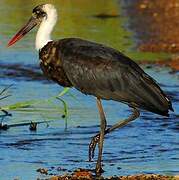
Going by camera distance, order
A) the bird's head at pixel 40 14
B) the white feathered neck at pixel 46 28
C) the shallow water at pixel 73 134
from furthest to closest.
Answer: the bird's head at pixel 40 14 → the white feathered neck at pixel 46 28 → the shallow water at pixel 73 134

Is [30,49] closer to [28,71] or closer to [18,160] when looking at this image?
[28,71]

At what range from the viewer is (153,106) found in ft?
28.4

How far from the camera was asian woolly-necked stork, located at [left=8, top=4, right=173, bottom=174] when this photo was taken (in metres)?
8.70

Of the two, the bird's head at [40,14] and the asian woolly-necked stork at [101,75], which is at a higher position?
the bird's head at [40,14]

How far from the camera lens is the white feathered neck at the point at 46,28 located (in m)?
9.15

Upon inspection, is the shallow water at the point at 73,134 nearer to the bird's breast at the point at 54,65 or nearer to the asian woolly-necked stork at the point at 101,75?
the asian woolly-necked stork at the point at 101,75

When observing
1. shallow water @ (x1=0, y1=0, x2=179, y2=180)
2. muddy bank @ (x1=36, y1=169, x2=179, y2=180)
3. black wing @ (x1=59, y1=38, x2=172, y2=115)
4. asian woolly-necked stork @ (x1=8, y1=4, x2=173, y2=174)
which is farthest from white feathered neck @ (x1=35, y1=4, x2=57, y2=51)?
muddy bank @ (x1=36, y1=169, x2=179, y2=180)

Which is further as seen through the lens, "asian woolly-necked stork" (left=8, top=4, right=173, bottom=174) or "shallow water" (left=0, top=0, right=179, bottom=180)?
"shallow water" (left=0, top=0, right=179, bottom=180)

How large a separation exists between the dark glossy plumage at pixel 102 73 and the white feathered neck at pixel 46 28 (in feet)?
0.70

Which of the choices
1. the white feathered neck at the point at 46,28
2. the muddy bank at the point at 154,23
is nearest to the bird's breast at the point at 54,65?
the white feathered neck at the point at 46,28

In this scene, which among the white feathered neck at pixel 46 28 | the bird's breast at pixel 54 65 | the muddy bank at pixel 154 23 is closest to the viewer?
the bird's breast at pixel 54 65

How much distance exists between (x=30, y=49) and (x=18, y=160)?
9290mm

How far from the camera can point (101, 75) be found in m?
8.85

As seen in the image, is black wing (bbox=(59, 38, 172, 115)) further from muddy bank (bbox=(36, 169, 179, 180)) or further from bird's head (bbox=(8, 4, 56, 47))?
muddy bank (bbox=(36, 169, 179, 180))
